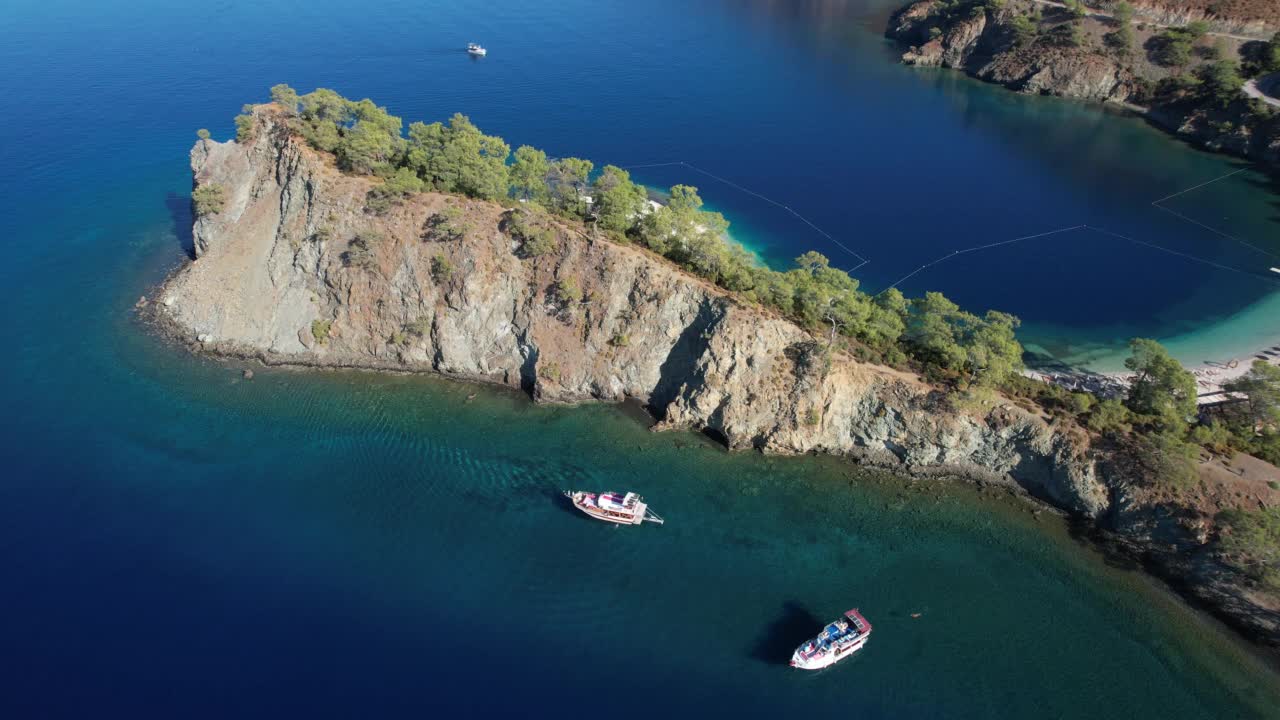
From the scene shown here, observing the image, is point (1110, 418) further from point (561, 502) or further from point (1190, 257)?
point (1190, 257)

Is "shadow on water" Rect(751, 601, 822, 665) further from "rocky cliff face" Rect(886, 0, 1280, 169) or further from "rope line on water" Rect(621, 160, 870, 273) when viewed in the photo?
"rocky cliff face" Rect(886, 0, 1280, 169)

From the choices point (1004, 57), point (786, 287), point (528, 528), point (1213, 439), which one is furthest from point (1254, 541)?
point (1004, 57)

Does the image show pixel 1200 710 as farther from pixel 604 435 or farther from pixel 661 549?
pixel 604 435

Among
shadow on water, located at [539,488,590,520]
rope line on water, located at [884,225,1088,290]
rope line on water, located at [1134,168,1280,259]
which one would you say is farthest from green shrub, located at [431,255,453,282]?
rope line on water, located at [1134,168,1280,259]

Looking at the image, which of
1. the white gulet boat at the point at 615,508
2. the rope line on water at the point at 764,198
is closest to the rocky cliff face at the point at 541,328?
the white gulet boat at the point at 615,508

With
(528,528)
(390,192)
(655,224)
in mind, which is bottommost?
(528,528)
